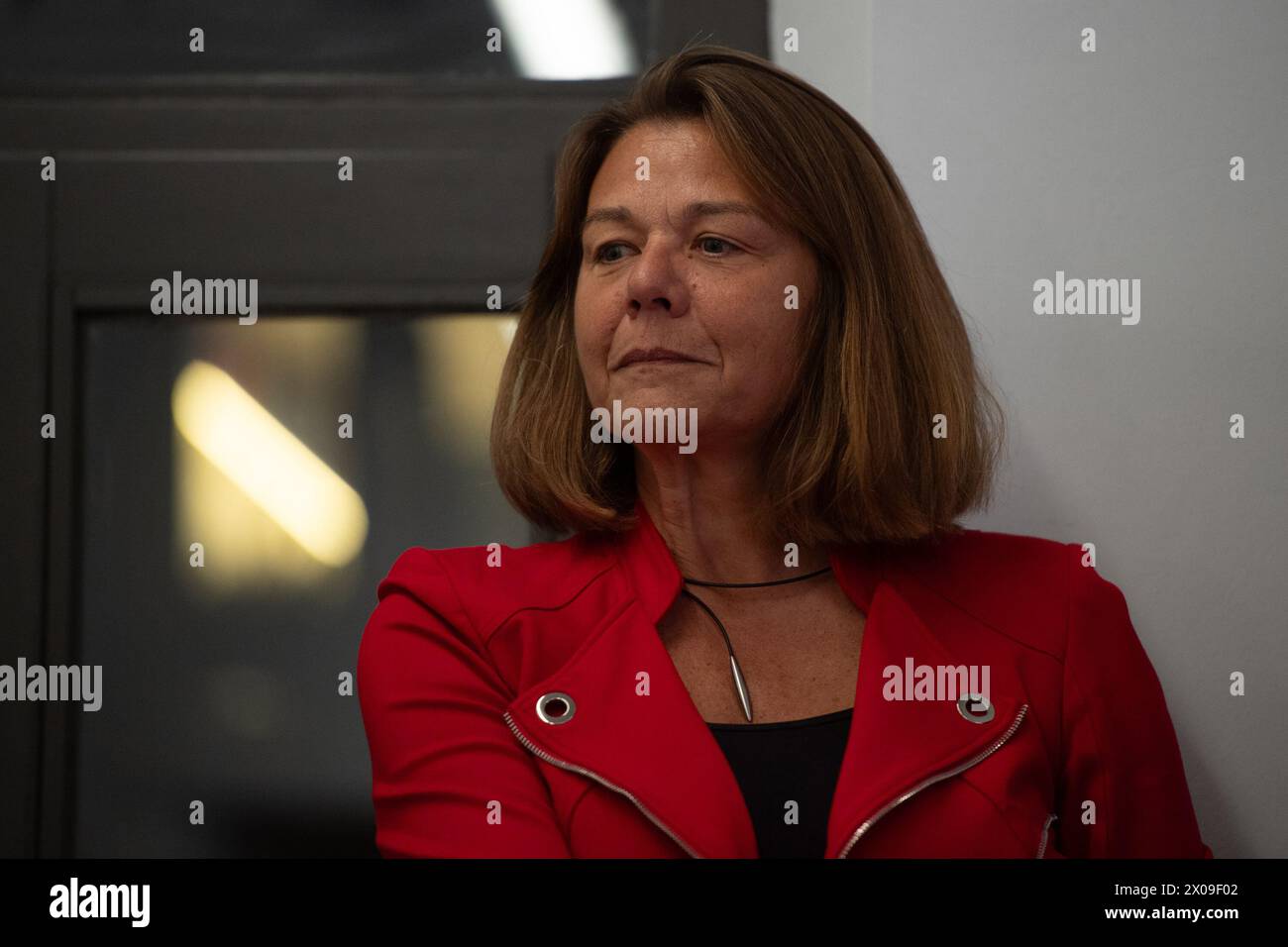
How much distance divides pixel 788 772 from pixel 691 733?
84mm

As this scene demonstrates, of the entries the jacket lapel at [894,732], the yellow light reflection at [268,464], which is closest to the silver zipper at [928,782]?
the jacket lapel at [894,732]

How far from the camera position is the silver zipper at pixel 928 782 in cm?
94

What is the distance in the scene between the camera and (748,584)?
3.74ft

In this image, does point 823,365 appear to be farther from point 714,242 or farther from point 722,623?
point 722,623

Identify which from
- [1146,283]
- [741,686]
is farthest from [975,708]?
[1146,283]

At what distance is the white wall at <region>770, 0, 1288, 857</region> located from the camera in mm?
1361

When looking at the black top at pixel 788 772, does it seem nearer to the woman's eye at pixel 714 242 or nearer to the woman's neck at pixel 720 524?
the woman's neck at pixel 720 524

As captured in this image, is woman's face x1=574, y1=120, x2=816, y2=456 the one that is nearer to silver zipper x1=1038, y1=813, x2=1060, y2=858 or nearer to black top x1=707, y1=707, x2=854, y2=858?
black top x1=707, y1=707, x2=854, y2=858

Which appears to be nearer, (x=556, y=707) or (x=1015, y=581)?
(x=556, y=707)

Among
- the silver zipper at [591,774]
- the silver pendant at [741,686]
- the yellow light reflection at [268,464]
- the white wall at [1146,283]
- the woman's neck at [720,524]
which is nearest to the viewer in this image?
the silver zipper at [591,774]

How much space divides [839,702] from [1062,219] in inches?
27.1
